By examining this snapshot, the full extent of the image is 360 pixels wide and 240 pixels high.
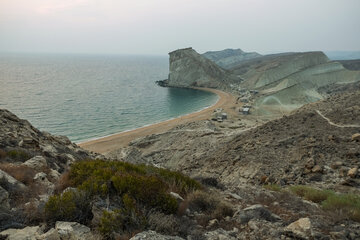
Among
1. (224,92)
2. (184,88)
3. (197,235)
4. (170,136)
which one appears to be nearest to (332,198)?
Result: (197,235)

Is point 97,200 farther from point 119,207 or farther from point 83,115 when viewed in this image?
point 83,115

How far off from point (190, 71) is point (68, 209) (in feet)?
283

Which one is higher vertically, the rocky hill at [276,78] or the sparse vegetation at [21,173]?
the rocky hill at [276,78]

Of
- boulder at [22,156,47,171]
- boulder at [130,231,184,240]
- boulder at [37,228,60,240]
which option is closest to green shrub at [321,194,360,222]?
boulder at [130,231,184,240]

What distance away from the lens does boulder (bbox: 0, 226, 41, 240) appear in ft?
13.7

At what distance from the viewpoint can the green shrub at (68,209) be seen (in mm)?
4695

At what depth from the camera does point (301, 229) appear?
472 cm

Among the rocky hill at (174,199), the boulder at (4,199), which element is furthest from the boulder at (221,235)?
the boulder at (4,199)

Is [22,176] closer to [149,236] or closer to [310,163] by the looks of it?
[149,236]

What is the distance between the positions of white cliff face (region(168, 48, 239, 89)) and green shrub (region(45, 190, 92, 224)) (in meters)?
82.2

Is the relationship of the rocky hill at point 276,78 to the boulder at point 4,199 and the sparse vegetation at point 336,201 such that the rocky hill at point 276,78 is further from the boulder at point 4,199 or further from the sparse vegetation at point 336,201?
the boulder at point 4,199

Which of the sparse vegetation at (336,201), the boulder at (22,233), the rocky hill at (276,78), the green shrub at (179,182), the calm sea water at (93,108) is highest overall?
the rocky hill at (276,78)

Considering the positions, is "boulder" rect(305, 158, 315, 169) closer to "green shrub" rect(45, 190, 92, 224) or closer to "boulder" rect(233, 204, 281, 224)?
"boulder" rect(233, 204, 281, 224)

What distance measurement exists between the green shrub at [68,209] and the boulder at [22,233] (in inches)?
12.3
